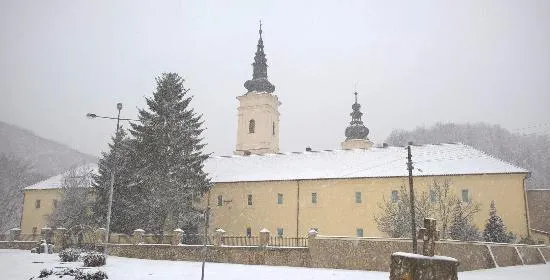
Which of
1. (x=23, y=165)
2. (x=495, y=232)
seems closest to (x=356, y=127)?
(x=495, y=232)

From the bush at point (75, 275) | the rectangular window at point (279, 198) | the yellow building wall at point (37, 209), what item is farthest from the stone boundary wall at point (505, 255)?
the yellow building wall at point (37, 209)

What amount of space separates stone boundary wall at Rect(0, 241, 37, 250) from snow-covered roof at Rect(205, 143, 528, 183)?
17436 millimetres

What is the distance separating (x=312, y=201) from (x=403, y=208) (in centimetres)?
1158

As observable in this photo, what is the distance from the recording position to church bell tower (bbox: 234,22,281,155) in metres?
58.9

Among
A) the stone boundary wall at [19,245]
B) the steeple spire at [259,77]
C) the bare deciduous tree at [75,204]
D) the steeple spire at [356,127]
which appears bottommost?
the stone boundary wall at [19,245]

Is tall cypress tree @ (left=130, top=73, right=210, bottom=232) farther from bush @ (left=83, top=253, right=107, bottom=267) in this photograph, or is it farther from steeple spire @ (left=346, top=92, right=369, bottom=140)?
steeple spire @ (left=346, top=92, right=369, bottom=140)

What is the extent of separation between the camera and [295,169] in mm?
44188

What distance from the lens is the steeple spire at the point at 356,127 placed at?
6721 centimetres

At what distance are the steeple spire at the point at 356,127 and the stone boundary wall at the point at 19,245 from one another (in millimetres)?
45225

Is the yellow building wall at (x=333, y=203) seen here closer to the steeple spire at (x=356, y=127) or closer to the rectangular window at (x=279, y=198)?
the rectangular window at (x=279, y=198)

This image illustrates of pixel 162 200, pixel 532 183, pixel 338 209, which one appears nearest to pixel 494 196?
pixel 338 209

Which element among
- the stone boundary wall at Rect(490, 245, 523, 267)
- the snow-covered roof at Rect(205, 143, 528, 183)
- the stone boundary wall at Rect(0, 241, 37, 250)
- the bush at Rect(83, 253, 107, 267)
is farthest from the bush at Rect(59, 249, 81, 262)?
the snow-covered roof at Rect(205, 143, 528, 183)

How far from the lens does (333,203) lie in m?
40.4

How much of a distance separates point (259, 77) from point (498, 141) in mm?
59542
